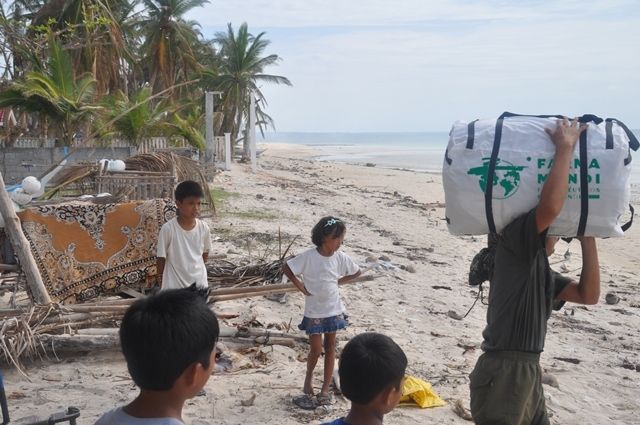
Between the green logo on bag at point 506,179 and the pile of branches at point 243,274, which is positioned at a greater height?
the green logo on bag at point 506,179

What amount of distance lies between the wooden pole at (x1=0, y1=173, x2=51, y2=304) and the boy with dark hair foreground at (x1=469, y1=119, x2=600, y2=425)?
152 inches

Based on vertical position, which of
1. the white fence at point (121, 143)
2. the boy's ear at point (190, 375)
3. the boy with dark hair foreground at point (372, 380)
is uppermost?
the white fence at point (121, 143)

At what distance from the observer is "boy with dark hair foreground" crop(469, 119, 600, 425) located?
2699 mm

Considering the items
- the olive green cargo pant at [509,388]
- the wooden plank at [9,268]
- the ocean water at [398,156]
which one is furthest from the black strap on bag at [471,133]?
the wooden plank at [9,268]

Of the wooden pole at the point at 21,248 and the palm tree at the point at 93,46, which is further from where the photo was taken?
the palm tree at the point at 93,46

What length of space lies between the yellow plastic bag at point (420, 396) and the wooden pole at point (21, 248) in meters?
2.89

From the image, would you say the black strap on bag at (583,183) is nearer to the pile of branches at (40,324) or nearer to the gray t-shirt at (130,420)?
the gray t-shirt at (130,420)

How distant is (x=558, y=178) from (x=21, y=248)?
432 centimetres

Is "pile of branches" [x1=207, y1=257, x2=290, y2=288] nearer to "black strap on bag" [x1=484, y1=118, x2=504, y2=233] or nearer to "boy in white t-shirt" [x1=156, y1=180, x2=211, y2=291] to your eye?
"boy in white t-shirt" [x1=156, y1=180, x2=211, y2=291]

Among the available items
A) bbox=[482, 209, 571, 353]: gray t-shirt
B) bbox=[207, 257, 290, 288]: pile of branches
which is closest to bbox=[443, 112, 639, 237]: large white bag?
bbox=[482, 209, 571, 353]: gray t-shirt

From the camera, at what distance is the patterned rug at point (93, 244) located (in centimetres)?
619

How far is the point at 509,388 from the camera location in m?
2.74

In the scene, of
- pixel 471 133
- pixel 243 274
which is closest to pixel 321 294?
pixel 471 133

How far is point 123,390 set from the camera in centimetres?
467
